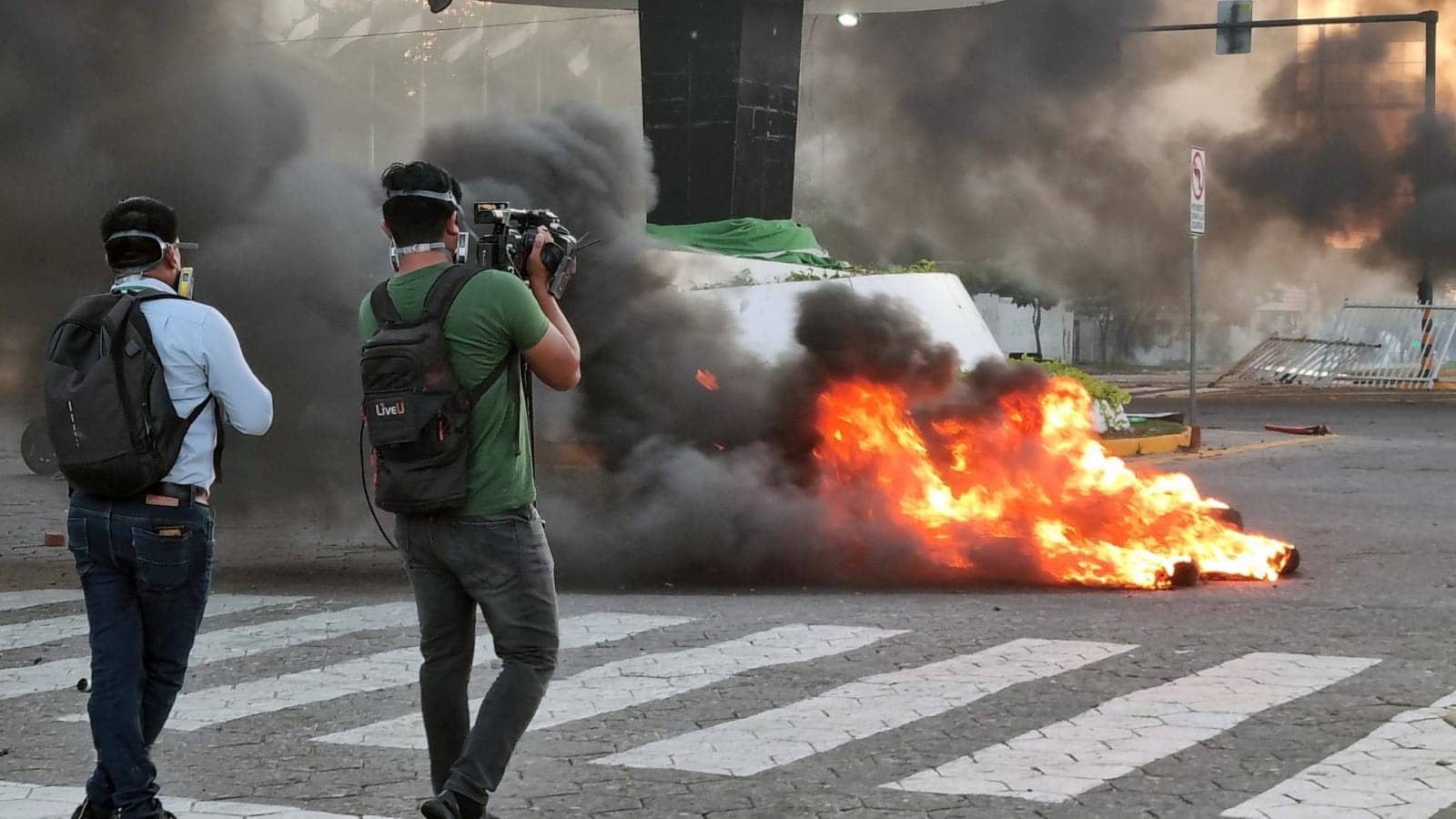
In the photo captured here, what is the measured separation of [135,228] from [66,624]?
442 cm

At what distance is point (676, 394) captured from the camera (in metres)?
10.5

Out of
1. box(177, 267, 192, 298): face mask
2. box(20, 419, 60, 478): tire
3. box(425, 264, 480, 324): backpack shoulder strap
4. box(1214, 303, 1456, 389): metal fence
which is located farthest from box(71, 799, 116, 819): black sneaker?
box(1214, 303, 1456, 389): metal fence

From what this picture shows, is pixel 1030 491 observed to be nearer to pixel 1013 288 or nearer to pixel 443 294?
pixel 443 294

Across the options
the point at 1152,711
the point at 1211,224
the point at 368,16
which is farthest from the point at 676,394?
the point at 368,16

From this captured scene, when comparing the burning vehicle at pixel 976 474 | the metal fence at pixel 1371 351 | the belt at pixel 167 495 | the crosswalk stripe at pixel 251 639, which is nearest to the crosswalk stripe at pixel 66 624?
the crosswalk stripe at pixel 251 639

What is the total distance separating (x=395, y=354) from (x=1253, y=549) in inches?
242

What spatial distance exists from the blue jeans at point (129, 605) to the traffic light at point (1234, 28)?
23.0 m

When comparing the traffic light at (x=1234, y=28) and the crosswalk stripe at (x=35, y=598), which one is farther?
the traffic light at (x=1234, y=28)

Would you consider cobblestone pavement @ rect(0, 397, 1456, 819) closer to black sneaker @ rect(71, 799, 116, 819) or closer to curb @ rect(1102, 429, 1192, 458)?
black sneaker @ rect(71, 799, 116, 819)

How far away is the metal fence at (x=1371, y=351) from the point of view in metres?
30.8

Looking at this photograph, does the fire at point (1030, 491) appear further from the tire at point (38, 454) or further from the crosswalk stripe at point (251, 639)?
the tire at point (38, 454)

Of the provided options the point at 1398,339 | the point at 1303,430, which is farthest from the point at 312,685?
the point at 1398,339

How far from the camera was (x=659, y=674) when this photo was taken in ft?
22.5

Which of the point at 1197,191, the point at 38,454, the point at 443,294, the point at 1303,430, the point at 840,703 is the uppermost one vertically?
the point at 1197,191
